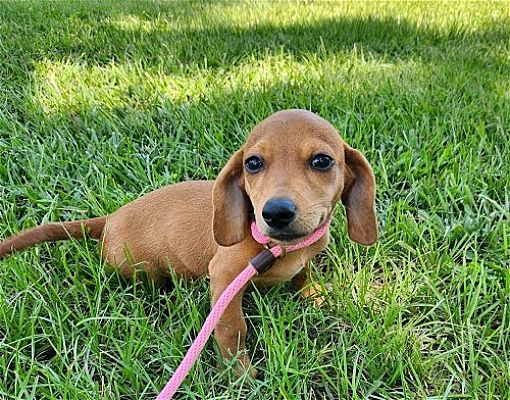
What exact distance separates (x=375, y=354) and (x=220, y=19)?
175 inches

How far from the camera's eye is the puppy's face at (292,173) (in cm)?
163

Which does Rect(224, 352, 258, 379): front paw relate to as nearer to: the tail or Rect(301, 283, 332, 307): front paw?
Rect(301, 283, 332, 307): front paw

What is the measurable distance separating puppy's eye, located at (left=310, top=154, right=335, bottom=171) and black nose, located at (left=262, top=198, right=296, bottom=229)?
8.1 inches

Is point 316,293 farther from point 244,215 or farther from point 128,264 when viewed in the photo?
point 128,264

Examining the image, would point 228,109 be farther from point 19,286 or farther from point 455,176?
point 19,286

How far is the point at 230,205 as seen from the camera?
6.42 feet

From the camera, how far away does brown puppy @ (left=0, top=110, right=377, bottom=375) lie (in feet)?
5.59

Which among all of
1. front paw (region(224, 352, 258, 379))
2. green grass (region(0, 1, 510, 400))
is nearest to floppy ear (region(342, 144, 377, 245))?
green grass (region(0, 1, 510, 400))

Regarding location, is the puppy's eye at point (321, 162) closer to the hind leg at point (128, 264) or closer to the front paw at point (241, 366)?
the front paw at point (241, 366)

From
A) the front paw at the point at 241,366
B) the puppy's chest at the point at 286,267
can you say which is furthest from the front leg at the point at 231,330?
the puppy's chest at the point at 286,267

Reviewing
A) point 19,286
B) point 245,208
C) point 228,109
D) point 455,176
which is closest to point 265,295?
point 245,208

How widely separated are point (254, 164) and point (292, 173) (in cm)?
14

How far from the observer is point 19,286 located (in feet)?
7.16

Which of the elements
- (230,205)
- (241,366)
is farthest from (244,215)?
(241,366)
